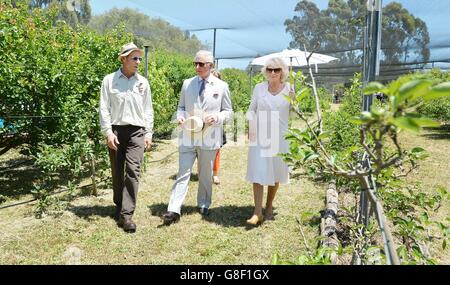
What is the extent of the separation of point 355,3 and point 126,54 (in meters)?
8.89

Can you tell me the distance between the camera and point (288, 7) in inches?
450

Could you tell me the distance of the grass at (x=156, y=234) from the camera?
3.47m

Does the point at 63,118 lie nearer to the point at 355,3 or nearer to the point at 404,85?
the point at 404,85

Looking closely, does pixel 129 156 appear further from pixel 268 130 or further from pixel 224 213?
pixel 268 130

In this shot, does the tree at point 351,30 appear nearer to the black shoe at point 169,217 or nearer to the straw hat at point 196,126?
the straw hat at point 196,126

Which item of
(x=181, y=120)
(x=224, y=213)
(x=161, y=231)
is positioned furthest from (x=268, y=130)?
(x=161, y=231)

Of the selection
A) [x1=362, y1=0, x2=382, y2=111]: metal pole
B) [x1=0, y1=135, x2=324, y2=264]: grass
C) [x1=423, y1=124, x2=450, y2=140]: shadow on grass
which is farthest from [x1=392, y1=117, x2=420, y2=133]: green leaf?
[x1=423, y1=124, x2=450, y2=140]: shadow on grass

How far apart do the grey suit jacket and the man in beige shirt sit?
1.45 ft

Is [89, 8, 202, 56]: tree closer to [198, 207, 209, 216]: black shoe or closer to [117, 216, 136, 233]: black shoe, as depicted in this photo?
[198, 207, 209, 216]: black shoe

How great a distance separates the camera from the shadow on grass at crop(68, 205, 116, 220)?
442cm

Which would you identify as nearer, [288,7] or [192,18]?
[288,7]

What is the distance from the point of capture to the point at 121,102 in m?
4.02
